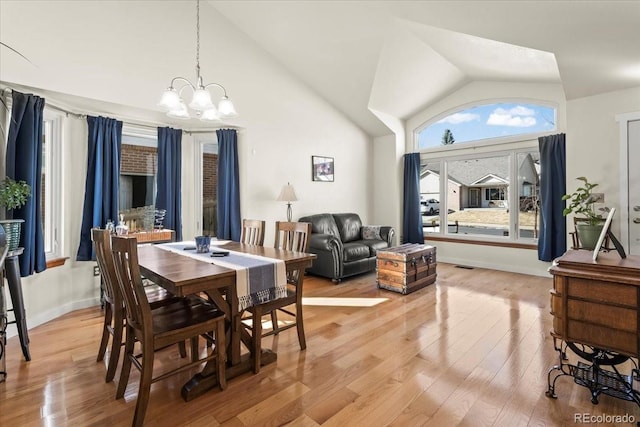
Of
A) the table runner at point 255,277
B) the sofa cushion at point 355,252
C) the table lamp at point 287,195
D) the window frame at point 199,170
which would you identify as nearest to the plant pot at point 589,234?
the sofa cushion at point 355,252

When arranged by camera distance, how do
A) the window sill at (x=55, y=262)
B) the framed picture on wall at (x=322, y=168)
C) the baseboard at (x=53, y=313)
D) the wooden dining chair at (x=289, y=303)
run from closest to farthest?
the wooden dining chair at (x=289, y=303), the baseboard at (x=53, y=313), the window sill at (x=55, y=262), the framed picture on wall at (x=322, y=168)

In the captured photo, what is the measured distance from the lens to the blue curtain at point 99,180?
3432 mm

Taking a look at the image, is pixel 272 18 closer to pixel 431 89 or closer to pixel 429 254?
pixel 431 89

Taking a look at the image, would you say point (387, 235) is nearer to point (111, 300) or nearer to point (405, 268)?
point (405, 268)

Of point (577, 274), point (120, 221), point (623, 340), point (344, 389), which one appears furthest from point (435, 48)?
point (120, 221)

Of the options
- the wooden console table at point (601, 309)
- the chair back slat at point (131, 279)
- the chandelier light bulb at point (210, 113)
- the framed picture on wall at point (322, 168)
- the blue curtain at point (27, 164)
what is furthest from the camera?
the framed picture on wall at point (322, 168)

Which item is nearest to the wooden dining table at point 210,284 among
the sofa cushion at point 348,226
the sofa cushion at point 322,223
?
the sofa cushion at point 322,223

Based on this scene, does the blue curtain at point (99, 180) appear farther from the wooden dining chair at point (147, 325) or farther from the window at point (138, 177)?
the wooden dining chair at point (147, 325)

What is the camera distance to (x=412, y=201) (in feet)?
20.3

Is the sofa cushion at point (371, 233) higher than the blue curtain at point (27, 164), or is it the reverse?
the blue curtain at point (27, 164)

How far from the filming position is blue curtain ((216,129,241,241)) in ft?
14.6

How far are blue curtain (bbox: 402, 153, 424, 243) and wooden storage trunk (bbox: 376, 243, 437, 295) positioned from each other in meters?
1.70

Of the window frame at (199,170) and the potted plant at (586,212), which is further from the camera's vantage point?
the window frame at (199,170)

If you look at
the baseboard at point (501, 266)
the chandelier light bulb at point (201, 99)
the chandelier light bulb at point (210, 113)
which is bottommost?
the baseboard at point (501, 266)
